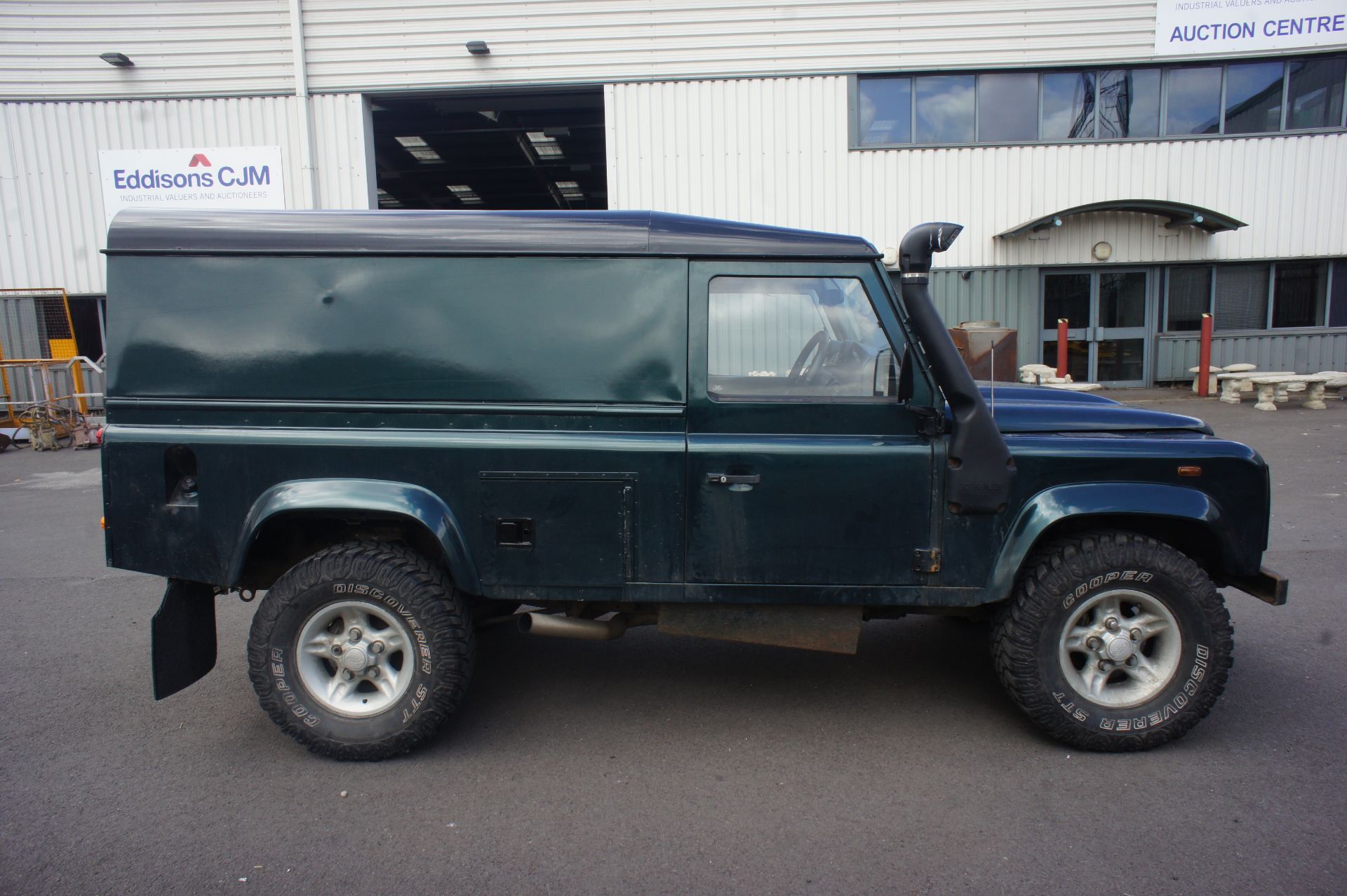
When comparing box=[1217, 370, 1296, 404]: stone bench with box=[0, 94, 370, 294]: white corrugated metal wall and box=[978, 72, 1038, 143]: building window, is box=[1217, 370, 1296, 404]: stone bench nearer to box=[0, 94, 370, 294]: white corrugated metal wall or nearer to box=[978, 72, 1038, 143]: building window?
box=[978, 72, 1038, 143]: building window

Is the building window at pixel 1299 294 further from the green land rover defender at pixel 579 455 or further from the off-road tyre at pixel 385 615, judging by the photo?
the off-road tyre at pixel 385 615

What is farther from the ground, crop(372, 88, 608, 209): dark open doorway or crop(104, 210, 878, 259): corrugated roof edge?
crop(372, 88, 608, 209): dark open doorway

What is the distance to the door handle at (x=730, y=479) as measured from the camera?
10.8 feet

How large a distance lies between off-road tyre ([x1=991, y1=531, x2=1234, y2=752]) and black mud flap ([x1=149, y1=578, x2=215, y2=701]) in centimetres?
336

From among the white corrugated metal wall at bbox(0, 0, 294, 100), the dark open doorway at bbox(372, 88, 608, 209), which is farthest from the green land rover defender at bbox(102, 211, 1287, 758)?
the white corrugated metal wall at bbox(0, 0, 294, 100)

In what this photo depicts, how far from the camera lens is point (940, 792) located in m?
3.09

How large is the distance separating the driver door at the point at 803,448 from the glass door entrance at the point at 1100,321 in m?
13.3

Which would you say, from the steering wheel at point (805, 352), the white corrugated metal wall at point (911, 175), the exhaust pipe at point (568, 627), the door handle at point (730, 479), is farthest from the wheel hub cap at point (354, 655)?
the white corrugated metal wall at point (911, 175)

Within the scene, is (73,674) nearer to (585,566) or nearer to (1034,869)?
(585,566)

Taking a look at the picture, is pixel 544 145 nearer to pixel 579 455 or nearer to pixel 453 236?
pixel 453 236

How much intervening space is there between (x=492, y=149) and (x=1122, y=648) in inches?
796

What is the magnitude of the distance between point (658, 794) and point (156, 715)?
240cm

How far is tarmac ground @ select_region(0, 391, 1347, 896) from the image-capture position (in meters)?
2.65

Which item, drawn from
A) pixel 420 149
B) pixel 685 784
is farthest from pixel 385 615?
pixel 420 149
